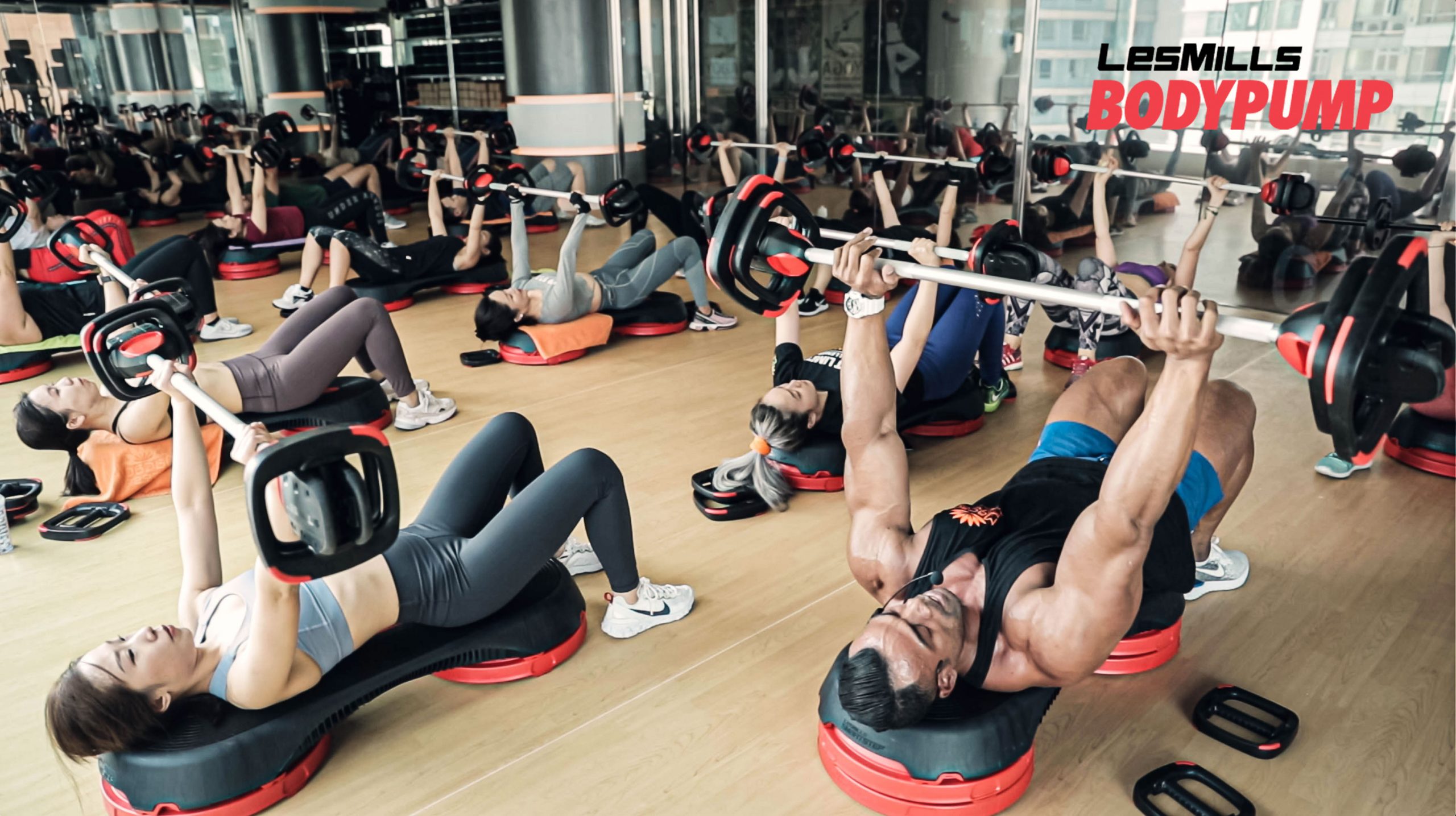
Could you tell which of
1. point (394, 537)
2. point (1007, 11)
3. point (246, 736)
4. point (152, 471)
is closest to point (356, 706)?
point (246, 736)

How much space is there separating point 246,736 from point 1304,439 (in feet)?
11.4

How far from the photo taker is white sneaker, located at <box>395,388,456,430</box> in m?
3.82

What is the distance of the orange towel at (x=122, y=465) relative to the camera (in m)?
3.17

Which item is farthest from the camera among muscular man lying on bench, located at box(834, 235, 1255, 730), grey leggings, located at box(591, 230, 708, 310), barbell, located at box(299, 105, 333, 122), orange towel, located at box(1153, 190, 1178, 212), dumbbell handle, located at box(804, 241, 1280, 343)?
barbell, located at box(299, 105, 333, 122)

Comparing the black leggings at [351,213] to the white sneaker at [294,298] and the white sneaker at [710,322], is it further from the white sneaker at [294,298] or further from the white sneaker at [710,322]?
the white sneaker at [710,322]

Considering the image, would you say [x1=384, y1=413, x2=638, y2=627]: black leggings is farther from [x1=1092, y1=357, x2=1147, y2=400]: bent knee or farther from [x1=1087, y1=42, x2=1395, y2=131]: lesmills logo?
[x1=1087, y1=42, x2=1395, y2=131]: lesmills logo

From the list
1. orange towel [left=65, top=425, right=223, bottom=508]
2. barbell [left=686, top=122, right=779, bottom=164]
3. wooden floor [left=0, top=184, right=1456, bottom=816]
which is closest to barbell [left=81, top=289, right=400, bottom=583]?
wooden floor [left=0, top=184, right=1456, bottom=816]

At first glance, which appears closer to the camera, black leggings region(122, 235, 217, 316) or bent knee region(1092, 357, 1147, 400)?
bent knee region(1092, 357, 1147, 400)

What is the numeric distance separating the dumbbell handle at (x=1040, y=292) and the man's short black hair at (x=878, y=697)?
661 millimetres

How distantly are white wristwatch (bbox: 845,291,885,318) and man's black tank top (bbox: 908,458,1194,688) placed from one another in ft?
1.47

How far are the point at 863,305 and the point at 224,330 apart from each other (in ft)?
14.0

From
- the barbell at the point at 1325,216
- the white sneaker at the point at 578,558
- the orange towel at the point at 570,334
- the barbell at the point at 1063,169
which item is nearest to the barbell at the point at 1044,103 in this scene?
the barbell at the point at 1063,169

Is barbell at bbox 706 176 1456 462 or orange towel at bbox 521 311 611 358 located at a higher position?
barbell at bbox 706 176 1456 462

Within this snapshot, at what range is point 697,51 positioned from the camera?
723 centimetres
